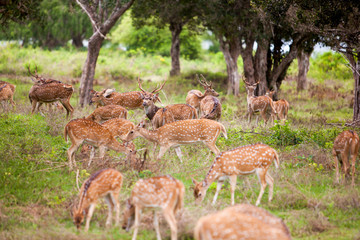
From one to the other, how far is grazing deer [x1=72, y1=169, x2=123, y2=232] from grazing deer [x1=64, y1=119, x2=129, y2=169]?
2.46 meters

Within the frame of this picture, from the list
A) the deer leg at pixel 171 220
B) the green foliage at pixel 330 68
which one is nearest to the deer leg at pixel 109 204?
the deer leg at pixel 171 220

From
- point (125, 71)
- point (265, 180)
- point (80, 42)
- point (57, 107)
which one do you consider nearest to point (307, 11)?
point (265, 180)

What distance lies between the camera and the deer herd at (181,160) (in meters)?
5.22

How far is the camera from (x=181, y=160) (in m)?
10.7

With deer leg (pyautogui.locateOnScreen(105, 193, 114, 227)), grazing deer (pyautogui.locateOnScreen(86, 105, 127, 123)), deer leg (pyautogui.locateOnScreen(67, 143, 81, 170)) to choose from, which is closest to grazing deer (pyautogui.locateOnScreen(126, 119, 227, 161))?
deer leg (pyautogui.locateOnScreen(67, 143, 81, 170))

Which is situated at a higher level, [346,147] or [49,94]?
[49,94]

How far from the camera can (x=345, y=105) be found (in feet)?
→ 69.6

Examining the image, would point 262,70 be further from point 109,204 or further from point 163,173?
point 109,204

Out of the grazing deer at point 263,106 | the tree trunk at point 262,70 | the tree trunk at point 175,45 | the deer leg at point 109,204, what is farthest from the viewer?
the tree trunk at point 175,45

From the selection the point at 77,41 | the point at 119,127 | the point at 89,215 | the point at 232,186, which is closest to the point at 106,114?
the point at 119,127

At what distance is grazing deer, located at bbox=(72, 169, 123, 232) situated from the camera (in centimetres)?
687

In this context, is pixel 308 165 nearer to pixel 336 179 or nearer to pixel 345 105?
pixel 336 179

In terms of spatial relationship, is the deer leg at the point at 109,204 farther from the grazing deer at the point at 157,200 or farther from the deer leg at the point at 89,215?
the grazing deer at the point at 157,200

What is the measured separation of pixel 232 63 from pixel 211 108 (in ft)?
34.0
